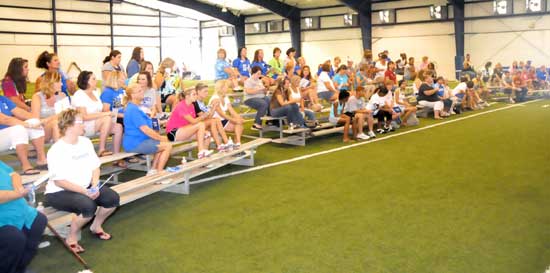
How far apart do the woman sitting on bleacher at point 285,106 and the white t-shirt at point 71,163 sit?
542 cm

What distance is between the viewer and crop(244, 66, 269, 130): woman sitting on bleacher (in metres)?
10.4

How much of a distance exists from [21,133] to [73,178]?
1.63m

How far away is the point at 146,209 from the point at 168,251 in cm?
142

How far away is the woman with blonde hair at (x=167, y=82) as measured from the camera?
377 inches

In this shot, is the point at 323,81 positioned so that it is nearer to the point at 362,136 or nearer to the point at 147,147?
the point at 362,136

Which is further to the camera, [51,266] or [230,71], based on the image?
[230,71]

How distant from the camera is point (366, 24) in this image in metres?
30.9

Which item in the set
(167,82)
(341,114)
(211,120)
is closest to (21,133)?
(211,120)

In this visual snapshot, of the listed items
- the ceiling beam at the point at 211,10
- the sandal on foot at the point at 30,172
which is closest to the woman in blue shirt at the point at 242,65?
the sandal on foot at the point at 30,172

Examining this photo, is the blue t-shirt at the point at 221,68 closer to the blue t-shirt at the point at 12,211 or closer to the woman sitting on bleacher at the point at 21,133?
the woman sitting on bleacher at the point at 21,133

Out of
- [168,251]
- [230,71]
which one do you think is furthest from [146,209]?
[230,71]

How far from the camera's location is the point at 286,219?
530 cm

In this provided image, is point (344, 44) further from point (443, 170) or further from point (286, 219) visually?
point (286, 219)

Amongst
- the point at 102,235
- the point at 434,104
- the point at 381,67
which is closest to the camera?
the point at 102,235
